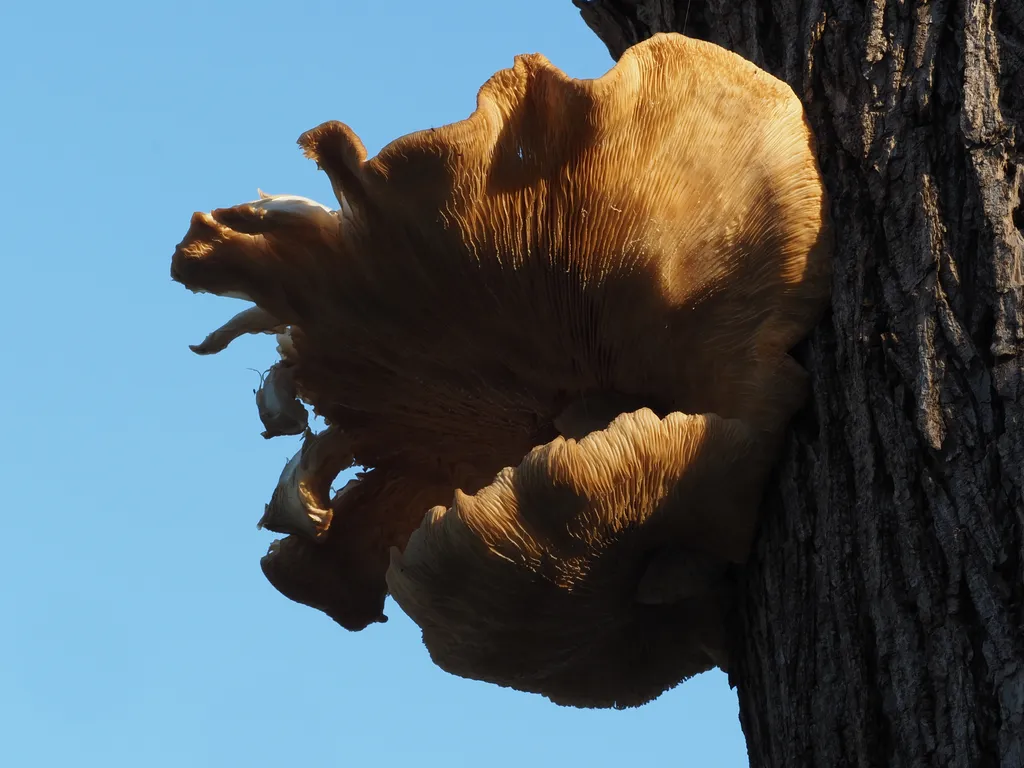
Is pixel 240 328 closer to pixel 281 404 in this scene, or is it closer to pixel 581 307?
pixel 281 404

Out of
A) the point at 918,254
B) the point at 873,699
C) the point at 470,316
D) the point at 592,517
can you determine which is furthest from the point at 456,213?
the point at 873,699

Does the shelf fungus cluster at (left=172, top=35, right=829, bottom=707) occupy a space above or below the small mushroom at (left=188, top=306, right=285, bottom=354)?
below

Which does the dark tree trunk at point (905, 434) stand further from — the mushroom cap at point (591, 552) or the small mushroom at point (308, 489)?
the small mushroom at point (308, 489)

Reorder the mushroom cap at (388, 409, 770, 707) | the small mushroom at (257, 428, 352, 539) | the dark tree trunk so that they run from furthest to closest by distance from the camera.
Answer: the small mushroom at (257, 428, 352, 539) → the mushroom cap at (388, 409, 770, 707) → the dark tree trunk

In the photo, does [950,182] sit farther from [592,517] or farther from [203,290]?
[203,290]

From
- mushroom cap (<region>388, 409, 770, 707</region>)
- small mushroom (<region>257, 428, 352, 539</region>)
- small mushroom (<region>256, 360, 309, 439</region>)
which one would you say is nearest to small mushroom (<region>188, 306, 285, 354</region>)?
small mushroom (<region>256, 360, 309, 439</region>)

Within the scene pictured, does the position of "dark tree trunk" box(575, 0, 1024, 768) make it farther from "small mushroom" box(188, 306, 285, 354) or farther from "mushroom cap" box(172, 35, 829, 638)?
"small mushroom" box(188, 306, 285, 354)

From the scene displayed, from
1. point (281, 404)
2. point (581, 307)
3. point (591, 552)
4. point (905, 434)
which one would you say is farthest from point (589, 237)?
point (281, 404)

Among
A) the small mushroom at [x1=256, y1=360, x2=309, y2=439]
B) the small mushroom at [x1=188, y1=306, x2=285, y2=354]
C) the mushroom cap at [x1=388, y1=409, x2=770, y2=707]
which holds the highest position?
the small mushroom at [x1=188, y1=306, x2=285, y2=354]
